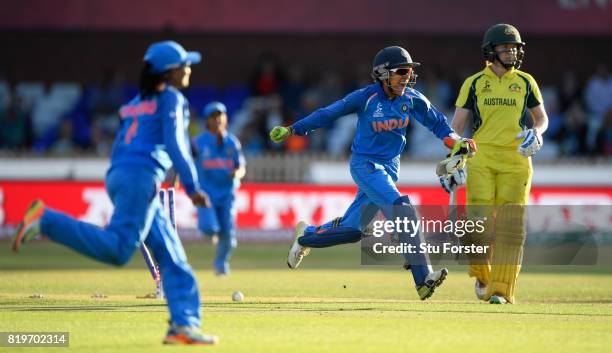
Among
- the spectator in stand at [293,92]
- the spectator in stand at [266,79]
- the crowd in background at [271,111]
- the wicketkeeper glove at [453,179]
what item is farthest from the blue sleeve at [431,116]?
the spectator in stand at [266,79]

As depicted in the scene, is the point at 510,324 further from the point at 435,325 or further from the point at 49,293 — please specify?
the point at 49,293

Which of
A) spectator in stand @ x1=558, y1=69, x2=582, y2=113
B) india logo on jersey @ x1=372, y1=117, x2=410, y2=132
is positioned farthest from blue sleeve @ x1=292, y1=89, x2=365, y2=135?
spectator in stand @ x1=558, y1=69, x2=582, y2=113

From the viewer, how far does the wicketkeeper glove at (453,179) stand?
43.9ft

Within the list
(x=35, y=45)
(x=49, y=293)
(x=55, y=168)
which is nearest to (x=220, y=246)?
(x=49, y=293)

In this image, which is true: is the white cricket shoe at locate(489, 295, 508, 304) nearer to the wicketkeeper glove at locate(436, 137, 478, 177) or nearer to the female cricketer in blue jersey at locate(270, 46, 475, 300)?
the female cricketer in blue jersey at locate(270, 46, 475, 300)

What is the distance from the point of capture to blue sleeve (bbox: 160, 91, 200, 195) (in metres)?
9.41

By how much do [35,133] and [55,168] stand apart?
3.27 meters

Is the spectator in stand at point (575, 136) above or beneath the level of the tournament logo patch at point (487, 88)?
above

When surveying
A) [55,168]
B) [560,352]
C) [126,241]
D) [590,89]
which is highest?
[590,89]

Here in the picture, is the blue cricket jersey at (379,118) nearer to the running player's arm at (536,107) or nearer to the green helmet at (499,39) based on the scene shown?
the green helmet at (499,39)

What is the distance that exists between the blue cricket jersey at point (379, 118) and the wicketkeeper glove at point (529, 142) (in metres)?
0.76

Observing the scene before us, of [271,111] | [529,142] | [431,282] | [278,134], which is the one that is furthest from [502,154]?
[271,111]

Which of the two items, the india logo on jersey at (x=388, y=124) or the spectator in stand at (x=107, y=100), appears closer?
the india logo on jersey at (x=388, y=124)

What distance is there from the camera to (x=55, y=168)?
25172 mm
